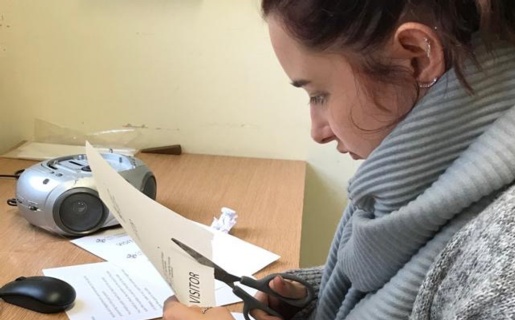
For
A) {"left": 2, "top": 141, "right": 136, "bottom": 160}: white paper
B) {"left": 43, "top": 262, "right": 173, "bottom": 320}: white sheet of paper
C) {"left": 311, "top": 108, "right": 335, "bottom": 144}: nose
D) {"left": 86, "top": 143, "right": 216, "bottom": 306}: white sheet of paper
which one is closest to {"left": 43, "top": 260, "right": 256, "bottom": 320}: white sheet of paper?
{"left": 43, "top": 262, "right": 173, "bottom": 320}: white sheet of paper

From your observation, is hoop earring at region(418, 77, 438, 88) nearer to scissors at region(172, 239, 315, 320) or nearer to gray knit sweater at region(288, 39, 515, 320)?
gray knit sweater at region(288, 39, 515, 320)

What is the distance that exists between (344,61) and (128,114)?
0.96 metres

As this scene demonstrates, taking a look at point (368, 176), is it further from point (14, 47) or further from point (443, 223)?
point (14, 47)

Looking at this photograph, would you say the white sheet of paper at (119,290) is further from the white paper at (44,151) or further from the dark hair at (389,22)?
the white paper at (44,151)

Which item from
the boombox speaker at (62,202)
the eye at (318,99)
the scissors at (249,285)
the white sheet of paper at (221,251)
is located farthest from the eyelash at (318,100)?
the boombox speaker at (62,202)

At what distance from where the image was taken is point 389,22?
65 cm

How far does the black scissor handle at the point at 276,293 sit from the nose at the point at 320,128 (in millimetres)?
207

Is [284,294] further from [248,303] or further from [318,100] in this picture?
[318,100]

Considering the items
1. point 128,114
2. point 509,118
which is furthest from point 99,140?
point 509,118

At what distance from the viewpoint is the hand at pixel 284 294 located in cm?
91

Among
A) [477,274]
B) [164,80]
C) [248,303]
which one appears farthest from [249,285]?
[164,80]

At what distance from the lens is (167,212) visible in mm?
780

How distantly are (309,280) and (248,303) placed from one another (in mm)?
146

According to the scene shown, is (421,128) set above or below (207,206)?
above
